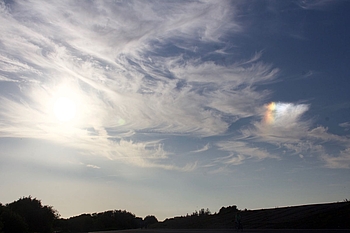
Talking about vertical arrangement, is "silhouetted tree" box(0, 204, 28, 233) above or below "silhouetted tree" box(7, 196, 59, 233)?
below

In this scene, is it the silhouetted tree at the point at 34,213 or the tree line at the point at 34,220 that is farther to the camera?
the silhouetted tree at the point at 34,213

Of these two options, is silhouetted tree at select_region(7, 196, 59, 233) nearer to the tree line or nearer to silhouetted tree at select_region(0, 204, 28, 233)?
the tree line

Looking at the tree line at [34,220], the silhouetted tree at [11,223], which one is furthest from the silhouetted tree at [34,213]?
the silhouetted tree at [11,223]

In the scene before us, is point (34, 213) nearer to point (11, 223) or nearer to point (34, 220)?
point (34, 220)

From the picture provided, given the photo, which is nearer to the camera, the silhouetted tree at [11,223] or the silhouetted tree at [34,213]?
the silhouetted tree at [11,223]

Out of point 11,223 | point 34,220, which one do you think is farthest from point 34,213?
point 11,223

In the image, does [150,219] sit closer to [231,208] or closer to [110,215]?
[110,215]

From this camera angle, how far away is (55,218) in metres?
76.8

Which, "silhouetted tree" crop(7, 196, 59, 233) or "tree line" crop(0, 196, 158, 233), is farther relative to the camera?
"silhouetted tree" crop(7, 196, 59, 233)

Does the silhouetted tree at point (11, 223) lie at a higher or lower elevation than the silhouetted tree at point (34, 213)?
lower

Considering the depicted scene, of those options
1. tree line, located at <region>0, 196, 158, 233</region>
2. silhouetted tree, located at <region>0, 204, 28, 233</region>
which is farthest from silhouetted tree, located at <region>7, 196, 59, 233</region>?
silhouetted tree, located at <region>0, 204, 28, 233</region>

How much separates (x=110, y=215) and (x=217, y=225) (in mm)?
78984

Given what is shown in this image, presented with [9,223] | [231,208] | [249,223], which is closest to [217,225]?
[249,223]

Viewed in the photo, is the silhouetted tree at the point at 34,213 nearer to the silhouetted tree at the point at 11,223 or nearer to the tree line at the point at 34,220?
the tree line at the point at 34,220
